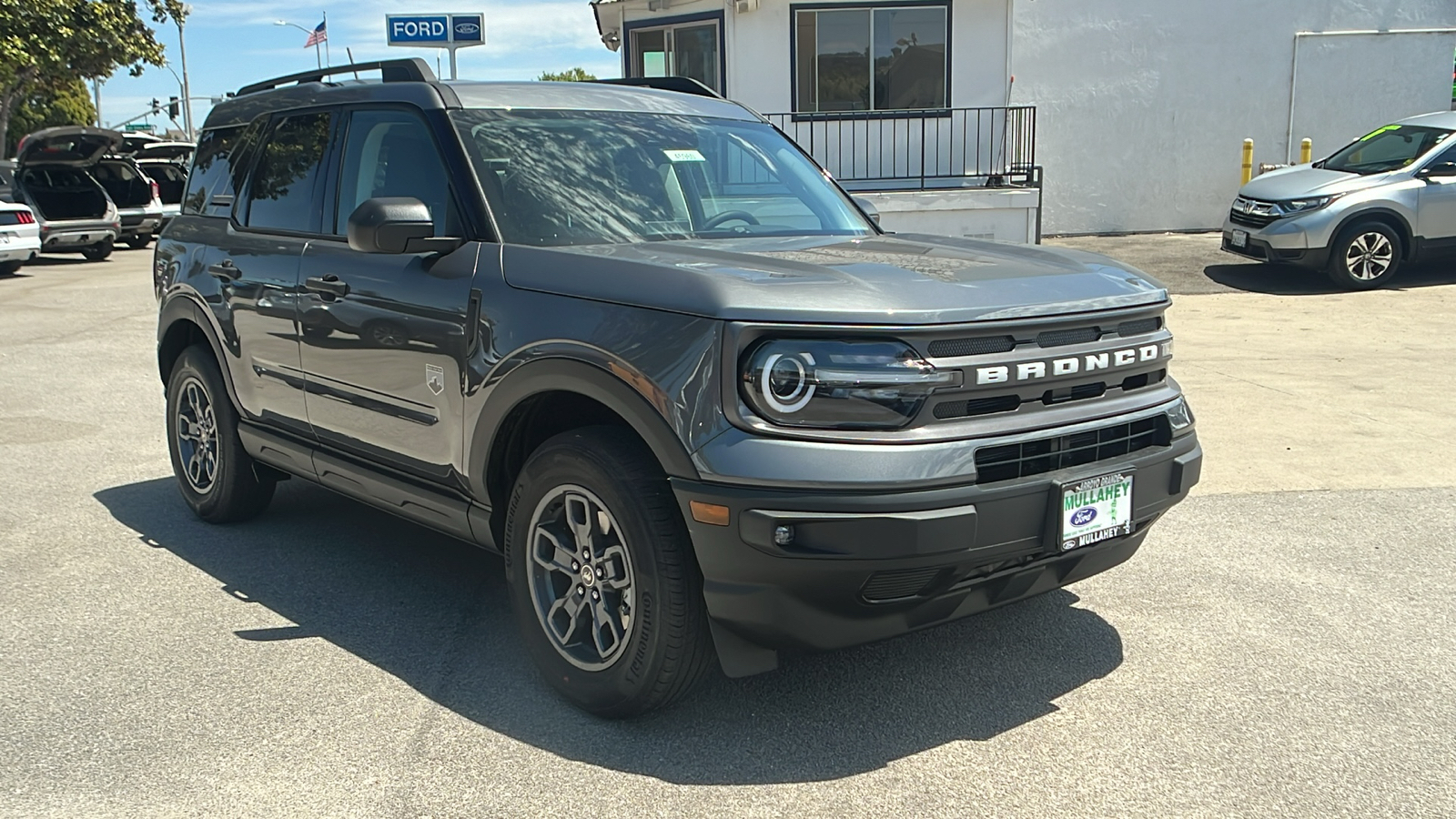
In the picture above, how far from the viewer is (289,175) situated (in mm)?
5121

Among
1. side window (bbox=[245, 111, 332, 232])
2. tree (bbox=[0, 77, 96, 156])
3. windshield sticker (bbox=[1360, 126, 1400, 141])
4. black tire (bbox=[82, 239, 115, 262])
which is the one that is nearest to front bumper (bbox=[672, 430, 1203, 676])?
side window (bbox=[245, 111, 332, 232])

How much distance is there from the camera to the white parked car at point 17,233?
17781mm

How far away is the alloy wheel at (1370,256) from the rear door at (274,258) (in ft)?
38.8

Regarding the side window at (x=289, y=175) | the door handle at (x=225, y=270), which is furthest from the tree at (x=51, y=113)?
the side window at (x=289, y=175)

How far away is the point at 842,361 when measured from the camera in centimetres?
312

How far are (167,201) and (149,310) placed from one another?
10762mm

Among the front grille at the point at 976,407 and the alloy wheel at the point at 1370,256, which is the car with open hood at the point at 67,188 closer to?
the alloy wheel at the point at 1370,256

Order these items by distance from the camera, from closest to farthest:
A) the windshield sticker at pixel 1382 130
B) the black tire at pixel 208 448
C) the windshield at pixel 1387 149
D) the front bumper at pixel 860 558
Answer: the front bumper at pixel 860 558, the black tire at pixel 208 448, the windshield at pixel 1387 149, the windshield sticker at pixel 1382 130

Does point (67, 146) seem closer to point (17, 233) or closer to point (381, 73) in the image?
point (17, 233)

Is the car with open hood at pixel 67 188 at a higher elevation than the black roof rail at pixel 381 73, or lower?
lower

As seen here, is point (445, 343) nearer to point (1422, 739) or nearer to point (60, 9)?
point (1422, 739)

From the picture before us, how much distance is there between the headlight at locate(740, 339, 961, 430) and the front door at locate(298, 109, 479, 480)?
1.23m

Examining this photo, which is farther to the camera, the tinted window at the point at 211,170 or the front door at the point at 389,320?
the tinted window at the point at 211,170

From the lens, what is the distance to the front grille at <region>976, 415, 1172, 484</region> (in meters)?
3.21
